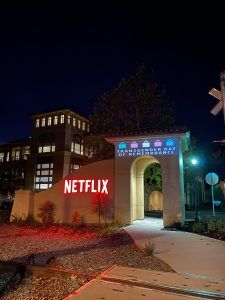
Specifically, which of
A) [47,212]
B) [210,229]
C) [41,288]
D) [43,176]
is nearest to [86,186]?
[47,212]

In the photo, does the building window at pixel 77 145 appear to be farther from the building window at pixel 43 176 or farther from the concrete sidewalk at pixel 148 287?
the concrete sidewalk at pixel 148 287

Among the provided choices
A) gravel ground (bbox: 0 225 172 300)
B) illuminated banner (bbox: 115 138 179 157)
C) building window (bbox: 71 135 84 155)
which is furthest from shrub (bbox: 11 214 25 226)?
building window (bbox: 71 135 84 155)

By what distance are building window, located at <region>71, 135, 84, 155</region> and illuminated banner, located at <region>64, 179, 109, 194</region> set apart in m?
34.2

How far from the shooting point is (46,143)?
161 ft

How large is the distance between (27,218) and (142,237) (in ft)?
25.9

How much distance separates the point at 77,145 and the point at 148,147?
37610mm

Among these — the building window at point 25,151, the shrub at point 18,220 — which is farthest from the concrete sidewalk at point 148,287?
the building window at point 25,151

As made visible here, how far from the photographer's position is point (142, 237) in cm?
1001

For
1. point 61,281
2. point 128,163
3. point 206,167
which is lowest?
A: point 61,281

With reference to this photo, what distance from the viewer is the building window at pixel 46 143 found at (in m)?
48.4

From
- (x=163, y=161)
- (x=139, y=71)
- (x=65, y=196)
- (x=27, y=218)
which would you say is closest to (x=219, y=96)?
(x=163, y=161)

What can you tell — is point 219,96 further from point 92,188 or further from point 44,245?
point 92,188

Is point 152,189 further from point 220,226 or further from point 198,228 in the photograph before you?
point 220,226

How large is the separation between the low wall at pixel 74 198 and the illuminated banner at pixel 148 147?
39.5 inches
